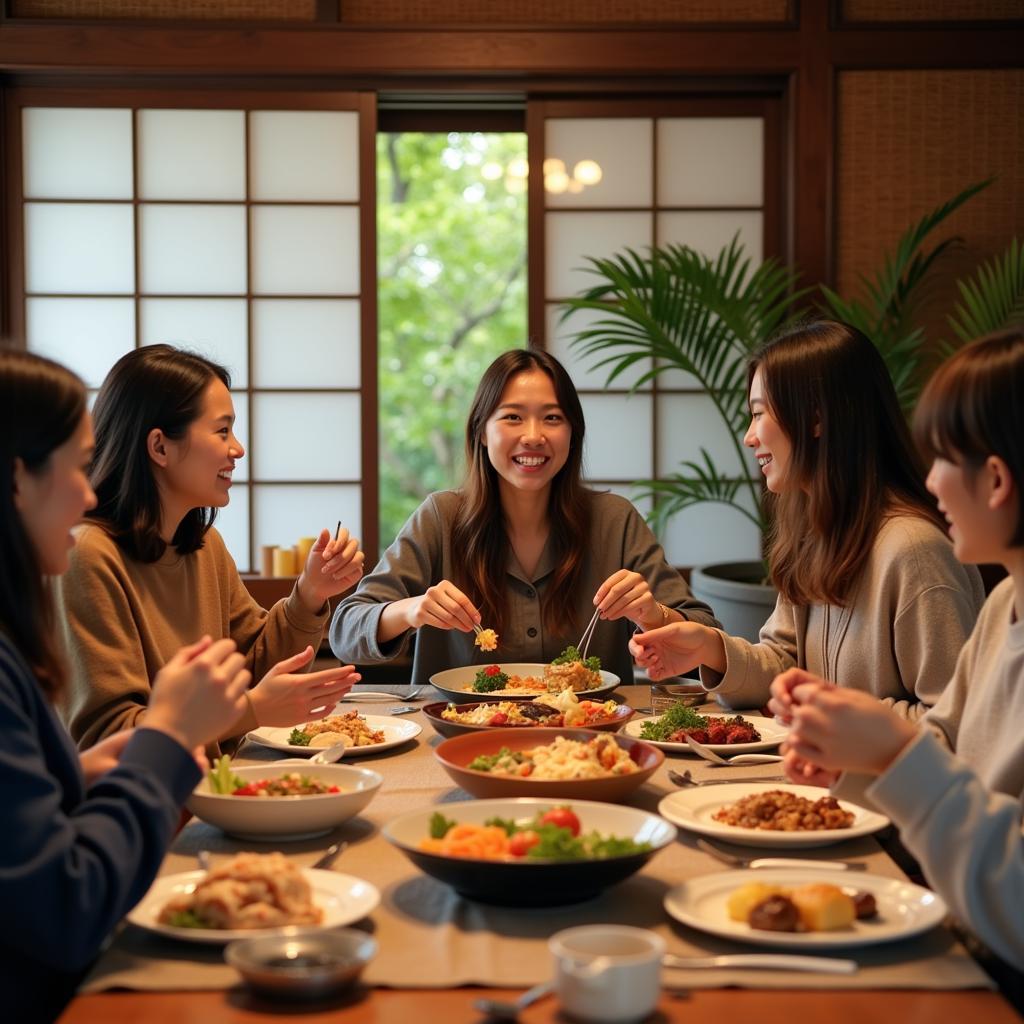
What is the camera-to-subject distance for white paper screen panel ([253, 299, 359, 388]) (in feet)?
15.2

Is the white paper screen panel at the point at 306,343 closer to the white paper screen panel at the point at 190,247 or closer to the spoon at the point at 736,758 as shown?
the white paper screen panel at the point at 190,247

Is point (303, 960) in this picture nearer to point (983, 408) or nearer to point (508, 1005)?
point (508, 1005)

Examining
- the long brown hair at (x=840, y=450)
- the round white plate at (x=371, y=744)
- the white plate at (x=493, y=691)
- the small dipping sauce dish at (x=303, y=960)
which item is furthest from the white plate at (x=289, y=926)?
the long brown hair at (x=840, y=450)

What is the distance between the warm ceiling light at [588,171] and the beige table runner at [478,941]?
135 inches

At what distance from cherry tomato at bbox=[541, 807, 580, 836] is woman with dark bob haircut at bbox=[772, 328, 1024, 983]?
25cm

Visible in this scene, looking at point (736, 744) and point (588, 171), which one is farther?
point (588, 171)

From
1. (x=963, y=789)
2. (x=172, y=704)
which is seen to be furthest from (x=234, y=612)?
(x=963, y=789)

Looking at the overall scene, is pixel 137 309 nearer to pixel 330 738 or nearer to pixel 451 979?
pixel 330 738

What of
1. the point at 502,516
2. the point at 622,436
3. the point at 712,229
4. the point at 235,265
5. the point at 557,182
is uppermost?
the point at 557,182

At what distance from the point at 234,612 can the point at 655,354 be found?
196 centimetres

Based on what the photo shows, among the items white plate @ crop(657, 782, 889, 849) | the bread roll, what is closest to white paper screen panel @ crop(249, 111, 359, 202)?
white plate @ crop(657, 782, 889, 849)

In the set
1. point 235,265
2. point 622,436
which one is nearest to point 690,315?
point 622,436

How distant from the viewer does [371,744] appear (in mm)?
1943

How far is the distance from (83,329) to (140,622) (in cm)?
282
